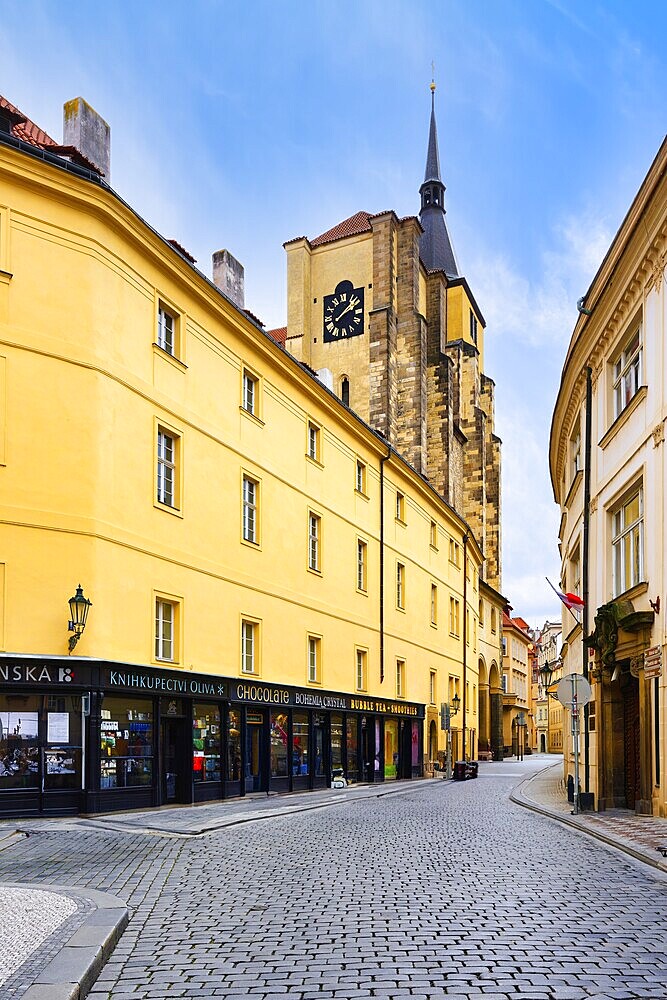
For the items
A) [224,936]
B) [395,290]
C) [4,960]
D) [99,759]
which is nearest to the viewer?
[4,960]

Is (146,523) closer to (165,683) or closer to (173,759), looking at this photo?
(165,683)

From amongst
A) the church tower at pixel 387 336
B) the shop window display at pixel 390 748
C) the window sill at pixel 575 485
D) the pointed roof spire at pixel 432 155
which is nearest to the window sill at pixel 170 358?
the window sill at pixel 575 485

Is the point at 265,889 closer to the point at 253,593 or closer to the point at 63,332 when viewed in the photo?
the point at 63,332

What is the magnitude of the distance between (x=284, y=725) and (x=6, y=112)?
16.4 metres

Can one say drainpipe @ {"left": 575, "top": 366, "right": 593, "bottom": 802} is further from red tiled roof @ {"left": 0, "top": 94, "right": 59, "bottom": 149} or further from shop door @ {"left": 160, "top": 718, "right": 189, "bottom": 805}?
red tiled roof @ {"left": 0, "top": 94, "right": 59, "bottom": 149}

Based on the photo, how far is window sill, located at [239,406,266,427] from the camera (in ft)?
87.1

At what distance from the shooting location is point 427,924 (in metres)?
8.12

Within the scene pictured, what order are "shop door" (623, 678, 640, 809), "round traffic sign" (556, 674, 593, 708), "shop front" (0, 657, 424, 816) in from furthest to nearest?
"shop door" (623, 678, 640, 809)
"round traffic sign" (556, 674, 593, 708)
"shop front" (0, 657, 424, 816)

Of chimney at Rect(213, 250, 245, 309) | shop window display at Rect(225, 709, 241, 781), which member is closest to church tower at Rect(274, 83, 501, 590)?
chimney at Rect(213, 250, 245, 309)

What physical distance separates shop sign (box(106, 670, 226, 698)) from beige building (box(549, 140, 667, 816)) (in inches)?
330

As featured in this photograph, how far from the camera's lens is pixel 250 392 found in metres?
27.6

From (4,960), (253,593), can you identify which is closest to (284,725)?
(253,593)

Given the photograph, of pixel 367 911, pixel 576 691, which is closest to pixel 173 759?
pixel 576 691

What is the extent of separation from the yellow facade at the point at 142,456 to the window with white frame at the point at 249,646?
153 millimetres
